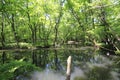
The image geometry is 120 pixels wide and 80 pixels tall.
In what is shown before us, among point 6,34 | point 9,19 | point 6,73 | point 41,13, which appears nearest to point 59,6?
point 41,13

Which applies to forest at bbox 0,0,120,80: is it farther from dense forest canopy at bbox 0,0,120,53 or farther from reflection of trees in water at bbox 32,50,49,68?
reflection of trees in water at bbox 32,50,49,68

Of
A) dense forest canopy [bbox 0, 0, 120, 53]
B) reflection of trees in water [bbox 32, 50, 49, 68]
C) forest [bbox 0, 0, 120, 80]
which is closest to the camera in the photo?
reflection of trees in water [bbox 32, 50, 49, 68]

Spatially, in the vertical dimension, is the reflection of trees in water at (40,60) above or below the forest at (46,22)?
below

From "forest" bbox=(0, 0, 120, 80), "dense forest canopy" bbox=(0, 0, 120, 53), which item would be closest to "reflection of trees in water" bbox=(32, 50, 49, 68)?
"forest" bbox=(0, 0, 120, 80)

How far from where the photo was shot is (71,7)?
39.3m

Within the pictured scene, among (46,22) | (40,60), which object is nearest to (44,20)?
(46,22)

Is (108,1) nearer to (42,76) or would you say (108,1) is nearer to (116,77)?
(116,77)

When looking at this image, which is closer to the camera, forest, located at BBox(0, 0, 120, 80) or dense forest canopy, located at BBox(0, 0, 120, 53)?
forest, located at BBox(0, 0, 120, 80)

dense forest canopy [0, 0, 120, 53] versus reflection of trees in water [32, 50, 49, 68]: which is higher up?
dense forest canopy [0, 0, 120, 53]

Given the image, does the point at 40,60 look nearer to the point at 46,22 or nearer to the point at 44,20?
the point at 44,20

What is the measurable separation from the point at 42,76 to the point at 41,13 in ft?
96.9

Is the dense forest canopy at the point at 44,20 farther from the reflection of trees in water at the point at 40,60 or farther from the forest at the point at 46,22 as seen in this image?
the reflection of trees in water at the point at 40,60

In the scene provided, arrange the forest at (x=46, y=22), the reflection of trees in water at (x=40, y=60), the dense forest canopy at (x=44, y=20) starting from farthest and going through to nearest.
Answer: the dense forest canopy at (x=44, y=20)
the forest at (x=46, y=22)
the reflection of trees in water at (x=40, y=60)

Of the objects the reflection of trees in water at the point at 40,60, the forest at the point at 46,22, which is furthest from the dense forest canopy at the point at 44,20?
the reflection of trees in water at the point at 40,60
